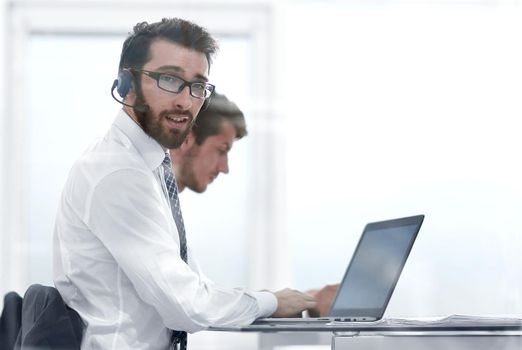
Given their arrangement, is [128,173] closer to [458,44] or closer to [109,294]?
[109,294]

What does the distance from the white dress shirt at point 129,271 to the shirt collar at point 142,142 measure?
0.09 ft

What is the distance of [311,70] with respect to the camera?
7.23 feet

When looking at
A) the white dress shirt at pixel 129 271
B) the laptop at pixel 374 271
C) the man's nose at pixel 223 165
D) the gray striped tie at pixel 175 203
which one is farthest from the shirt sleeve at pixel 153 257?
the man's nose at pixel 223 165

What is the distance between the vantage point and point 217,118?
6.58 feet

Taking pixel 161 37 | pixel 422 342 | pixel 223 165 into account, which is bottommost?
pixel 422 342

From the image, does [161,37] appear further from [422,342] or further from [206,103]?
[422,342]

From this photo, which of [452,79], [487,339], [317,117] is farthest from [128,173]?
[452,79]

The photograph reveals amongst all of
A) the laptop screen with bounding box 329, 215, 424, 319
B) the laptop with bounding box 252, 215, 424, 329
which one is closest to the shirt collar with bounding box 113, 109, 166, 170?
the laptop with bounding box 252, 215, 424, 329

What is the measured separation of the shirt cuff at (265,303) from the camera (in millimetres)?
1759

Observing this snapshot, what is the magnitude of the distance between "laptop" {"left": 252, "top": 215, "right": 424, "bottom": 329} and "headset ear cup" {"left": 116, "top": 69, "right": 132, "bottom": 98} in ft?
2.21

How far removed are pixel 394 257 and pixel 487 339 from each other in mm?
394

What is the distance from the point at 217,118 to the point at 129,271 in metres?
0.52

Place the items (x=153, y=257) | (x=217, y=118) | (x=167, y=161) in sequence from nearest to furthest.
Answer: (x=153, y=257) → (x=167, y=161) → (x=217, y=118)

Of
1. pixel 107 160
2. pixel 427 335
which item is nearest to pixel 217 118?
pixel 107 160
